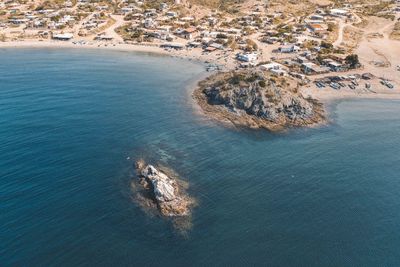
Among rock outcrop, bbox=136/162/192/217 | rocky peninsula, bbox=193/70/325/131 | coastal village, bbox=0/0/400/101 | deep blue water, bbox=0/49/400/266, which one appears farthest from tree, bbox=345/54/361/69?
rock outcrop, bbox=136/162/192/217

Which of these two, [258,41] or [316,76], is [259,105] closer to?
[316,76]

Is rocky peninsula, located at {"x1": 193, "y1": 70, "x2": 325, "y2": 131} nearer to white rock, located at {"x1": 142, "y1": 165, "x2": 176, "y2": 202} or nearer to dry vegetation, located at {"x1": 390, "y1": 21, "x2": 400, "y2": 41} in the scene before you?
white rock, located at {"x1": 142, "y1": 165, "x2": 176, "y2": 202}

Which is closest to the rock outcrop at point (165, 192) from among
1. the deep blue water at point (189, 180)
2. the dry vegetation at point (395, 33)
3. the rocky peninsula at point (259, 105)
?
the deep blue water at point (189, 180)

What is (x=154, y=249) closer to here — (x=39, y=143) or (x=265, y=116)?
(x=39, y=143)

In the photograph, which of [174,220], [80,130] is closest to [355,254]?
[174,220]

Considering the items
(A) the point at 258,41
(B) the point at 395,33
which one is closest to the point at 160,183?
(A) the point at 258,41

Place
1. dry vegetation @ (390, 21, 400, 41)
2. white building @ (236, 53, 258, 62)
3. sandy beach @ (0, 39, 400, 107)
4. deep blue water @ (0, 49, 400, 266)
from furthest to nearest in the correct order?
dry vegetation @ (390, 21, 400, 41), white building @ (236, 53, 258, 62), sandy beach @ (0, 39, 400, 107), deep blue water @ (0, 49, 400, 266)
